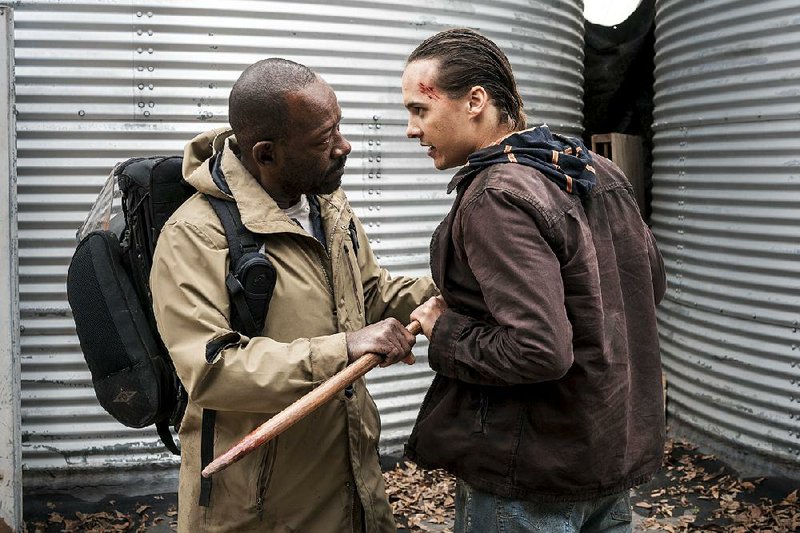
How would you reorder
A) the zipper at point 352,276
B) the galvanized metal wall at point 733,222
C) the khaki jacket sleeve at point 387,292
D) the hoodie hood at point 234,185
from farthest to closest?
1. the galvanized metal wall at point 733,222
2. the khaki jacket sleeve at point 387,292
3. the zipper at point 352,276
4. the hoodie hood at point 234,185

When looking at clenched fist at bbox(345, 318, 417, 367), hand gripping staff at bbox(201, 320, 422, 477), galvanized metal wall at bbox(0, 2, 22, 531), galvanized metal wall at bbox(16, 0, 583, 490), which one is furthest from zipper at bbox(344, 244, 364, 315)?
galvanized metal wall at bbox(16, 0, 583, 490)

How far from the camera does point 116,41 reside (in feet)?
17.0

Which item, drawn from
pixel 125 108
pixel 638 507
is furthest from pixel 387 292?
pixel 638 507

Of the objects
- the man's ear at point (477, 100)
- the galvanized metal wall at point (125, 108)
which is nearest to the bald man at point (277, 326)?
the man's ear at point (477, 100)

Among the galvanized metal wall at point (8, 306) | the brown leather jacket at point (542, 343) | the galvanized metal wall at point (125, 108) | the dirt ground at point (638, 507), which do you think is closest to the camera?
the brown leather jacket at point (542, 343)

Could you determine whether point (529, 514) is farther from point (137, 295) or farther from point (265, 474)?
point (137, 295)

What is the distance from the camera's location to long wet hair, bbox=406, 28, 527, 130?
2.47 meters

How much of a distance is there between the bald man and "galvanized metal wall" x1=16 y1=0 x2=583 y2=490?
249cm

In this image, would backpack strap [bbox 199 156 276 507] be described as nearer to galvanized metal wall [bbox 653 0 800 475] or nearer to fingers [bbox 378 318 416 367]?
fingers [bbox 378 318 416 367]

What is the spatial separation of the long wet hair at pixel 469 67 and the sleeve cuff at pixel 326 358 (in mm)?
836

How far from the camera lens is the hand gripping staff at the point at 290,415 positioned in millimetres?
2242

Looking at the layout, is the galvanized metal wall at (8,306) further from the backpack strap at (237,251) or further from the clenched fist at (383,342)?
the clenched fist at (383,342)

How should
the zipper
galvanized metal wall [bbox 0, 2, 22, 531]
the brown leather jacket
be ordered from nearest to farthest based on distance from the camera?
the brown leather jacket, the zipper, galvanized metal wall [bbox 0, 2, 22, 531]

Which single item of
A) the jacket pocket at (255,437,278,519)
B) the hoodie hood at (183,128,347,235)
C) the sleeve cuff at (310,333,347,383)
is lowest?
the jacket pocket at (255,437,278,519)
